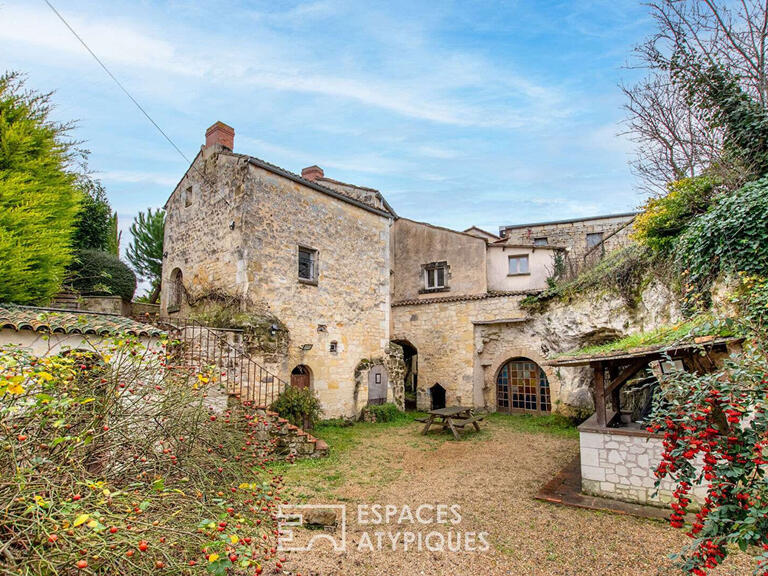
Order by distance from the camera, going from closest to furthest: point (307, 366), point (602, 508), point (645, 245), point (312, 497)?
1. point (602, 508)
2. point (312, 497)
3. point (645, 245)
4. point (307, 366)

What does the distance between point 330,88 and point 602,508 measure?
8624 mm

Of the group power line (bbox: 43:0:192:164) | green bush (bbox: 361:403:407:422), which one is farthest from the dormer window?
power line (bbox: 43:0:192:164)

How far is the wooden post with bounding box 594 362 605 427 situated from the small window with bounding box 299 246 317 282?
837 centimetres

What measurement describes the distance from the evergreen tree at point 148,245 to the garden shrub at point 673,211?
70.0ft

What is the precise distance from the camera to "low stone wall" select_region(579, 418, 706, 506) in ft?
18.5

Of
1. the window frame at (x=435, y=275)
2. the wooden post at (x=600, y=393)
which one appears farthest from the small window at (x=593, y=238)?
the wooden post at (x=600, y=393)

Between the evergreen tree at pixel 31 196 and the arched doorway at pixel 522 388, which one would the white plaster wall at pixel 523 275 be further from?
the evergreen tree at pixel 31 196

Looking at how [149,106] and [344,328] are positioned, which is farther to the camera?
[344,328]

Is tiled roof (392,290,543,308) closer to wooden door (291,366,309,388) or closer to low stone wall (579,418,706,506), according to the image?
wooden door (291,366,309,388)

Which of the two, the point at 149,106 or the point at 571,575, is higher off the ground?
the point at 149,106

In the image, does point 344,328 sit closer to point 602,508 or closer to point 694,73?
point 602,508

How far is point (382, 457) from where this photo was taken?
28.7ft

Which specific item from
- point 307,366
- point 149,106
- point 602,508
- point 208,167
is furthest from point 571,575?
point 208,167
